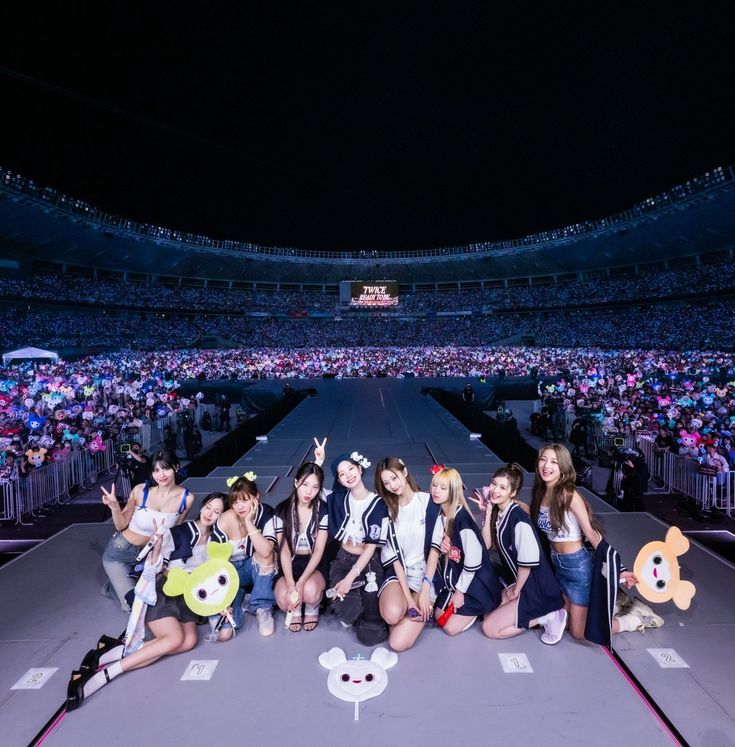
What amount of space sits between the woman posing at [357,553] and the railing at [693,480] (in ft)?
22.6

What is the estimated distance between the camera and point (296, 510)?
413 cm

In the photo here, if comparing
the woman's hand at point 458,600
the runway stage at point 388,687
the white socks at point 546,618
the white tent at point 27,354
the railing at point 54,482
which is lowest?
the railing at point 54,482

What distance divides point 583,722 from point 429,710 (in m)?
0.95

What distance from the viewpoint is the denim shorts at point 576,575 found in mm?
3730

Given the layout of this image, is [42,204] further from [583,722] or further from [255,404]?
[583,722]

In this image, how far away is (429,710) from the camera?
118 inches

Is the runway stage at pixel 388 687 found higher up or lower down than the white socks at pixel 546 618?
lower down

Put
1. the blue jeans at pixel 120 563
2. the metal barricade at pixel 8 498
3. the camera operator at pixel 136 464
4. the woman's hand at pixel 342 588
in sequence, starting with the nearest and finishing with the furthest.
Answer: the woman's hand at pixel 342 588 < the blue jeans at pixel 120 563 < the camera operator at pixel 136 464 < the metal barricade at pixel 8 498

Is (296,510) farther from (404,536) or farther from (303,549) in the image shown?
(404,536)

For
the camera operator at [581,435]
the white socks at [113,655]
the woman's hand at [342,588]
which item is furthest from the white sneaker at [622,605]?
the camera operator at [581,435]

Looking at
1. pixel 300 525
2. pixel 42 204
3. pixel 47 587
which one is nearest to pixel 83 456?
pixel 47 587

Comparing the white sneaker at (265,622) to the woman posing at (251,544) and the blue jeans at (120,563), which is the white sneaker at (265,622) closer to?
the woman posing at (251,544)

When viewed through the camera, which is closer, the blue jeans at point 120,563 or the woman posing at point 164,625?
the woman posing at point 164,625

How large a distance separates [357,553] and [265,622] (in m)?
0.94
